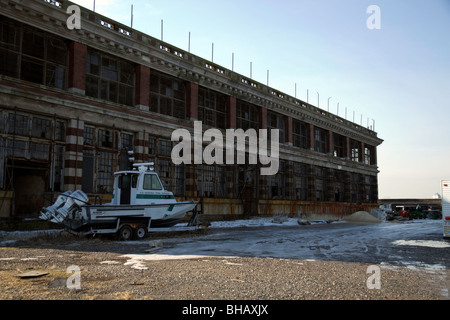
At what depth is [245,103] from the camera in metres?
35.3

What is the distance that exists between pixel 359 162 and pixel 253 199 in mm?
24753

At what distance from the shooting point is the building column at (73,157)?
20859mm

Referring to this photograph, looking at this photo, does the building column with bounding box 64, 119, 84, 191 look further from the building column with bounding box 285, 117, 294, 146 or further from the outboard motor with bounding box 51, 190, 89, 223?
the building column with bounding box 285, 117, 294, 146

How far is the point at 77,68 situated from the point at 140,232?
446 inches

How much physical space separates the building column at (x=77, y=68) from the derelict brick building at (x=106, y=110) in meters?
0.06

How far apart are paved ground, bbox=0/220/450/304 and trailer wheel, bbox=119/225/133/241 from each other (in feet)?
4.11

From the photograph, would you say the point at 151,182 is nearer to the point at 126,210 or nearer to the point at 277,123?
the point at 126,210

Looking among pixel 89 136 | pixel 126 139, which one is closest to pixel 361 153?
pixel 126 139

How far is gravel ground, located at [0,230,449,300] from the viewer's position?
6.50 meters

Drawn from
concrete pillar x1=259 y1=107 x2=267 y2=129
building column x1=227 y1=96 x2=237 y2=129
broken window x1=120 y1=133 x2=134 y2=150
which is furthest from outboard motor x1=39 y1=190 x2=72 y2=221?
concrete pillar x1=259 y1=107 x2=267 y2=129

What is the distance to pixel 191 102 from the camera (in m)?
A: 28.9

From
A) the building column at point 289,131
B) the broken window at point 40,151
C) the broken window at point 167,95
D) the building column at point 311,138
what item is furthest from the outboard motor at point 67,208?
the building column at point 311,138
